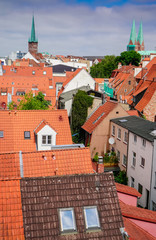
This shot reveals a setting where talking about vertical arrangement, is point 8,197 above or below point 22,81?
below

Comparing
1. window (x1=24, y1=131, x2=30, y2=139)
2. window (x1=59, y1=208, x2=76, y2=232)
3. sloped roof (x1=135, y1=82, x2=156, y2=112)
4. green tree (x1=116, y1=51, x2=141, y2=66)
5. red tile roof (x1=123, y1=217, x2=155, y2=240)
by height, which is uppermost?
green tree (x1=116, y1=51, x2=141, y2=66)

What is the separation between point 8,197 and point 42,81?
181 feet

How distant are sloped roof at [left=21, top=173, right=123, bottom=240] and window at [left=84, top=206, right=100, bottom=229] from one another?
124 millimetres

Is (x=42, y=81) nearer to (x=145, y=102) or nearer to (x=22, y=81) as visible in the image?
(x=22, y=81)

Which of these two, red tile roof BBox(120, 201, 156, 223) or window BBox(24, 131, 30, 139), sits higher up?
window BBox(24, 131, 30, 139)

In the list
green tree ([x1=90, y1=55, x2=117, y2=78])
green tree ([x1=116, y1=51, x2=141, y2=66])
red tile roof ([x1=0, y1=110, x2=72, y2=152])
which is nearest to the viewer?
red tile roof ([x1=0, y1=110, x2=72, y2=152])

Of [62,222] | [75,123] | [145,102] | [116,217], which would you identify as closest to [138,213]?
[116,217]

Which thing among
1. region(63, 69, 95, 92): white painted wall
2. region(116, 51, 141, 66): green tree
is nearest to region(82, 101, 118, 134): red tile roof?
region(63, 69, 95, 92): white painted wall

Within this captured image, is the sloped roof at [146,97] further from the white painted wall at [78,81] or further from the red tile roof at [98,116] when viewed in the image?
the white painted wall at [78,81]

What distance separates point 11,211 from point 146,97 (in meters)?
41.0

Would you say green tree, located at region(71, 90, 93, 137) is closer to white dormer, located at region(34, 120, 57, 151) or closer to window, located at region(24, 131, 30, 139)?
white dormer, located at region(34, 120, 57, 151)

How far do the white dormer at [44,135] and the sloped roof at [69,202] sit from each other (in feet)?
49.0

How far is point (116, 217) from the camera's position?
404 inches

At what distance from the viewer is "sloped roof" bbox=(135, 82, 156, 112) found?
46.3 metres
